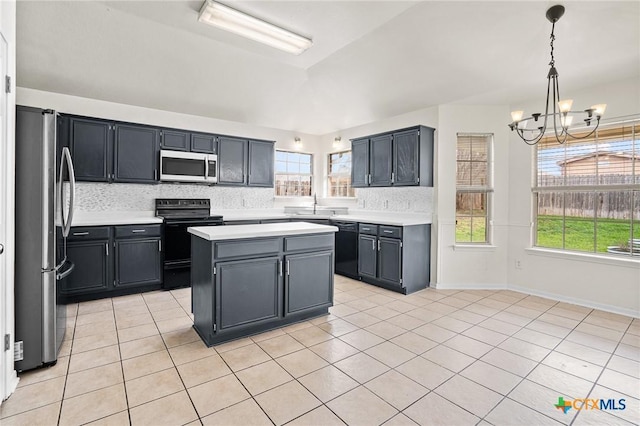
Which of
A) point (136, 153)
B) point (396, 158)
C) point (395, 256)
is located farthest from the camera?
point (396, 158)

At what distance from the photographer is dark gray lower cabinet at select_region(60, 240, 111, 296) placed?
3693mm

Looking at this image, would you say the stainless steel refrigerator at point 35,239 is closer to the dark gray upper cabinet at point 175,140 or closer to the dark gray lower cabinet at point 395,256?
the dark gray upper cabinet at point 175,140

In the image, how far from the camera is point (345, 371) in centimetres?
232

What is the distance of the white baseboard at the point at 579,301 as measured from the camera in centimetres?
350

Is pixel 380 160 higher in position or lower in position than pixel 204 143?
lower

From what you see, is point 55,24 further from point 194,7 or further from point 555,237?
point 555,237

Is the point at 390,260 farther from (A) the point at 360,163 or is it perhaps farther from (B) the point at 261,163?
(B) the point at 261,163

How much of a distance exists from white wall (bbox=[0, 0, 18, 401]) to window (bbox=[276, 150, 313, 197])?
442cm

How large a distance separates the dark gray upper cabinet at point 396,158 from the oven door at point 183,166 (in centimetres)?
253

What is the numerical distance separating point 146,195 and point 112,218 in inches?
23.1

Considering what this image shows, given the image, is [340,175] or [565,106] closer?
[565,106]

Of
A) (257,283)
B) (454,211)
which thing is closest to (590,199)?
(454,211)

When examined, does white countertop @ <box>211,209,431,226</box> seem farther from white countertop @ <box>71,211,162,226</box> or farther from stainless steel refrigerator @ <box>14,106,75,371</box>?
stainless steel refrigerator @ <box>14,106,75,371</box>

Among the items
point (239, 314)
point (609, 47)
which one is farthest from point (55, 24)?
point (609, 47)
